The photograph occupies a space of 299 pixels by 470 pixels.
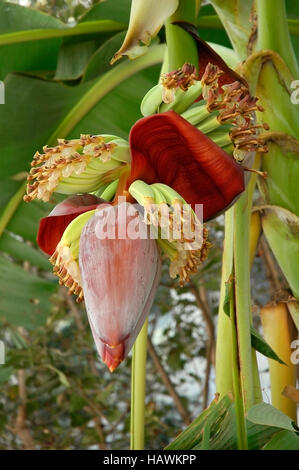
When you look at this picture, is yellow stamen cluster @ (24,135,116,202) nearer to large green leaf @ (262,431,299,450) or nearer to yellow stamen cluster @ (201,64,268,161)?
yellow stamen cluster @ (201,64,268,161)

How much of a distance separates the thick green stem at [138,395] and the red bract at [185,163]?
0.50 ft

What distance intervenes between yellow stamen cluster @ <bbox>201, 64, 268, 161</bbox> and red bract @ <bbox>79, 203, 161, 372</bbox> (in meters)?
0.09

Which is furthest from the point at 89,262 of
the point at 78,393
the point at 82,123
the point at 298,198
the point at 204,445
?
the point at 78,393

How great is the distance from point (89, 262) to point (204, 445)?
0.15 meters

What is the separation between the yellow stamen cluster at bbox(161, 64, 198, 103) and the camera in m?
0.41

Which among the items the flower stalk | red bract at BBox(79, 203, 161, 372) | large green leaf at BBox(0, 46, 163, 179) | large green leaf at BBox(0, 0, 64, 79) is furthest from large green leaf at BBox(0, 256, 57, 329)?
red bract at BBox(79, 203, 161, 372)

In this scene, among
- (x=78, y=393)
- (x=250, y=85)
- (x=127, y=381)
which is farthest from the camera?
(x=127, y=381)

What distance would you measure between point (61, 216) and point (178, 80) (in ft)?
0.38

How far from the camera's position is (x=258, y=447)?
45 cm

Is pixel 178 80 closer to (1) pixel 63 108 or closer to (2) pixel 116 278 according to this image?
(2) pixel 116 278

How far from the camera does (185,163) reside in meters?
0.41

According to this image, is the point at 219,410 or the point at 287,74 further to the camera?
the point at 287,74

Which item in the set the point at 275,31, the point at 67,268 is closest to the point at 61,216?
the point at 67,268

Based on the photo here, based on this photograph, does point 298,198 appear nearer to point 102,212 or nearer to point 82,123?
point 102,212
